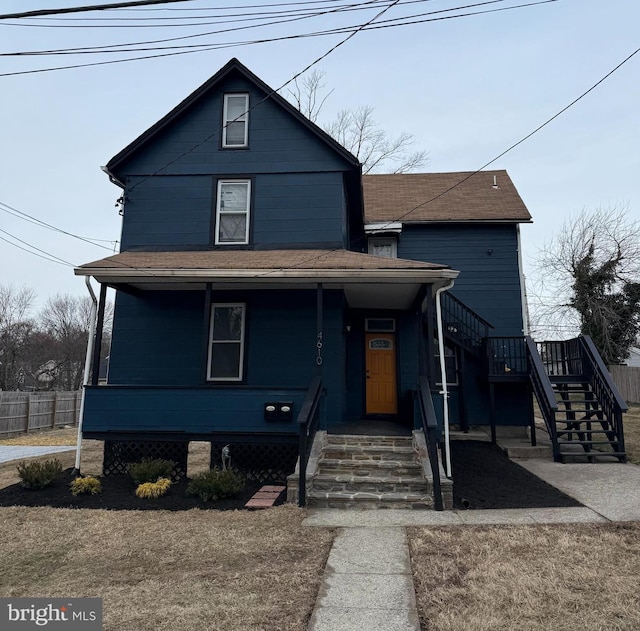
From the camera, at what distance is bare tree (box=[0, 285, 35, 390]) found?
33031 mm

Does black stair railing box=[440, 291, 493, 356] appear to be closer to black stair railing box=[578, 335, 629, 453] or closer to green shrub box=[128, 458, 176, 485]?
black stair railing box=[578, 335, 629, 453]

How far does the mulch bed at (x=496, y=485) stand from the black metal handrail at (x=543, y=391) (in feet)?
3.21

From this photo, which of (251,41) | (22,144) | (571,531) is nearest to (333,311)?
(251,41)

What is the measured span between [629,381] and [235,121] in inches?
817

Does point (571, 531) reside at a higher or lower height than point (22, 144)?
lower

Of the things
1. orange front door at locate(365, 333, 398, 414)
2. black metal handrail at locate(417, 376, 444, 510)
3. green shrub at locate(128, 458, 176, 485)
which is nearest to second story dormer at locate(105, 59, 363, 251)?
orange front door at locate(365, 333, 398, 414)

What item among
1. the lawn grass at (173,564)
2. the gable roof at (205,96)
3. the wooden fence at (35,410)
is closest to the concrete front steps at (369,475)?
the lawn grass at (173,564)

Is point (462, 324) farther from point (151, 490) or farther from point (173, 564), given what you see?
point (173, 564)

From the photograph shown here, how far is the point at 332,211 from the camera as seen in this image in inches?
397

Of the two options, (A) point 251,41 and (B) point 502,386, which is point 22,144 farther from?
(B) point 502,386

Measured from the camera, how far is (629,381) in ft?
68.9

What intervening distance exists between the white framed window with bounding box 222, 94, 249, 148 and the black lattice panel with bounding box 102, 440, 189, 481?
668cm

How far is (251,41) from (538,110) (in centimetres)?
490

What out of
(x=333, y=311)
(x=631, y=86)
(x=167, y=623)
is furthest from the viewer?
(x=333, y=311)
